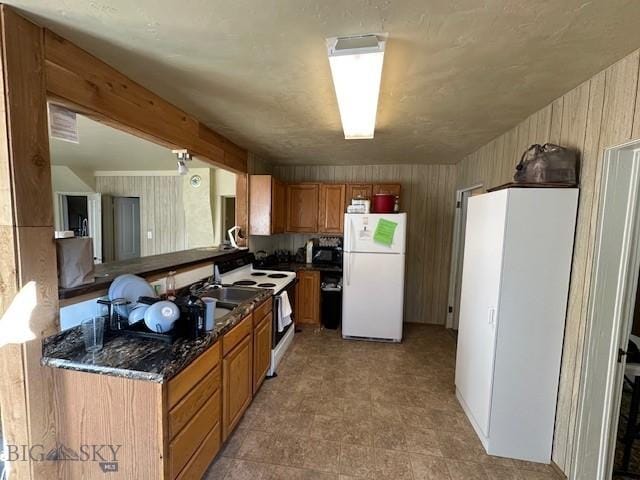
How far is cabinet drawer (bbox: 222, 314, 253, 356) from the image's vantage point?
1813mm

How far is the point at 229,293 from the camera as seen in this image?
268 cm

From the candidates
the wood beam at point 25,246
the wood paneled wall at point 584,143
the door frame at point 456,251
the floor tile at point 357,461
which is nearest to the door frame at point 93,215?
the wood beam at point 25,246

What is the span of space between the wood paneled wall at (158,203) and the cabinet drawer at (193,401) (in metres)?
4.39

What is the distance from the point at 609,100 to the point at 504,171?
118 centimetres

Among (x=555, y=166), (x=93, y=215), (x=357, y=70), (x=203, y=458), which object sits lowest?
(x=203, y=458)

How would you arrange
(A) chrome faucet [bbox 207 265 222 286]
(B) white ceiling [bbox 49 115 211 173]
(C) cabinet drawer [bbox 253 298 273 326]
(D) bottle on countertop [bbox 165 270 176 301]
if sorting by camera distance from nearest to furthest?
(D) bottle on countertop [bbox 165 270 176 301], (C) cabinet drawer [bbox 253 298 273 326], (A) chrome faucet [bbox 207 265 222 286], (B) white ceiling [bbox 49 115 211 173]

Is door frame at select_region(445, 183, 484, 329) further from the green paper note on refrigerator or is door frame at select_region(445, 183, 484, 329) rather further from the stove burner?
the stove burner

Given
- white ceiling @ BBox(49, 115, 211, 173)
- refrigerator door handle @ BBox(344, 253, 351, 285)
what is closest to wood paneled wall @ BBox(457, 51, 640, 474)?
refrigerator door handle @ BBox(344, 253, 351, 285)

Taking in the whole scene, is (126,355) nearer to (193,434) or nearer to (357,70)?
(193,434)

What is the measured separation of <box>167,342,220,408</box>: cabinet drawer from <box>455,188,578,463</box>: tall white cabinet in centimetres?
179

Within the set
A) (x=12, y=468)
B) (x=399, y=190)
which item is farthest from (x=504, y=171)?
(x=12, y=468)

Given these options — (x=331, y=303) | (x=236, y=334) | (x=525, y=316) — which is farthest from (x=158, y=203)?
(x=525, y=316)

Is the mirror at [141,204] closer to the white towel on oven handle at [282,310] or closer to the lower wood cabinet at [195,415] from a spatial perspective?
the white towel on oven handle at [282,310]

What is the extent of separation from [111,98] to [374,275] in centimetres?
298
